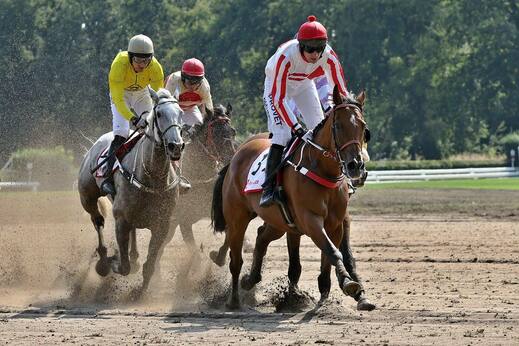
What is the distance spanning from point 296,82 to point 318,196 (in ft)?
4.68

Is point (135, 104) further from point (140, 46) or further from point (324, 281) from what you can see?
point (324, 281)

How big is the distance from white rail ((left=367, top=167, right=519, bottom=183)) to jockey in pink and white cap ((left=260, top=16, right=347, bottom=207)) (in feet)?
102

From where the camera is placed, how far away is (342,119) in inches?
420

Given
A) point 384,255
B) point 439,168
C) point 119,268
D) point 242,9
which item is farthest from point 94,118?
point 119,268

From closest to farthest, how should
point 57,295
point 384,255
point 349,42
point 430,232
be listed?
point 57,295
point 384,255
point 430,232
point 349,42

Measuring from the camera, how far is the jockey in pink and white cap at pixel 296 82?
11.5 meters

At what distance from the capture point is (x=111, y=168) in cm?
1366

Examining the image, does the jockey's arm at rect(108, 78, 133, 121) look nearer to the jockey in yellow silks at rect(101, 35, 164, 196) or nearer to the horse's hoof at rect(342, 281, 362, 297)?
the jockey in yellow silks at rect(101, 35, 164, 196)

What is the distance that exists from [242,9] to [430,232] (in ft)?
152

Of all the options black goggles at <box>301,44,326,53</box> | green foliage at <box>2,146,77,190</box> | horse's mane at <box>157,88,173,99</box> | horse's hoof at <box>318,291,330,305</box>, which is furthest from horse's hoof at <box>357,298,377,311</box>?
green foliage at <box>2,146,77,190</box>

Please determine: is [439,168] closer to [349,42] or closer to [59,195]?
[349,42]

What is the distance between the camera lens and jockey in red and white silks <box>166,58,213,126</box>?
1510 cm

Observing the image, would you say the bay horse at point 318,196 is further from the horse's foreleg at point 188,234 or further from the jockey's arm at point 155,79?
the horse's foreleg at point 188,234

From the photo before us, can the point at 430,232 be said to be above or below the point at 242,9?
below
